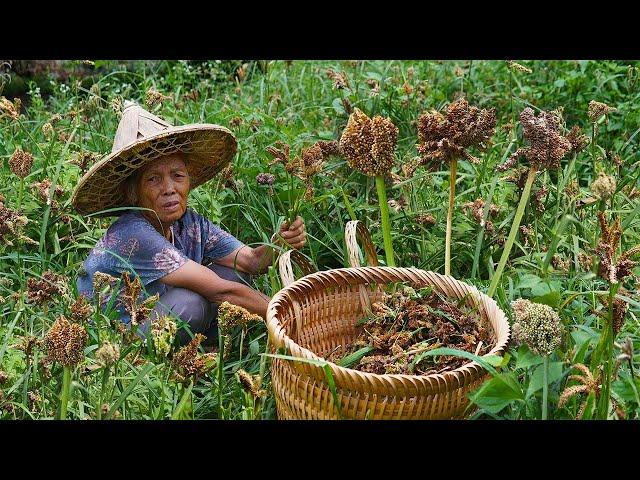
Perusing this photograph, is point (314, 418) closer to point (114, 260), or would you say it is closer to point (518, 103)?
point (114, 260)

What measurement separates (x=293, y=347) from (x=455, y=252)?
4.50 feet

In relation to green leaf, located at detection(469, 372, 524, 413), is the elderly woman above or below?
above

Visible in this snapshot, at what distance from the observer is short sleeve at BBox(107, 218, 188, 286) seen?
3.00m

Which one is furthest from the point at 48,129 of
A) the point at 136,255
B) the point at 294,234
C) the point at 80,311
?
the point at 80,311

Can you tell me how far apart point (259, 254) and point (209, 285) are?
0.34m

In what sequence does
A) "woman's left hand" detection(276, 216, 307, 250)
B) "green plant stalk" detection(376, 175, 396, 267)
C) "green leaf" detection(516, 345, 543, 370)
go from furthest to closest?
"woman's left hand" detection(276, 216, 307, 250), "green plant stalk" detection(376, 175, 396, 267), "green leaf" detection(516, 345, 543, 370)

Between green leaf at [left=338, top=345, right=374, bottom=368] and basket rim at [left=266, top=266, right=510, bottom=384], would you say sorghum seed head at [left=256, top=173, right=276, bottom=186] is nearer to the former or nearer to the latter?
basket rim at [left=266, top=266, right=510, bottom=384]

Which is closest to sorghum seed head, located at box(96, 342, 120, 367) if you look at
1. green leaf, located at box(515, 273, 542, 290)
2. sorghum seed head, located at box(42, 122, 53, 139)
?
green leaf, located at box(515, 273, 542, 290)

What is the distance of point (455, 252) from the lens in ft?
11.5

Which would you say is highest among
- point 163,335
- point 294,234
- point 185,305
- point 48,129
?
point 48,129

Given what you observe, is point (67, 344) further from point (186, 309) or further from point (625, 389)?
point (625, 389)

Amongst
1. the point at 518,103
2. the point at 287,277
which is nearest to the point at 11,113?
the point at 287,277

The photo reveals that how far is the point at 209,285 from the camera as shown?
3031 mm

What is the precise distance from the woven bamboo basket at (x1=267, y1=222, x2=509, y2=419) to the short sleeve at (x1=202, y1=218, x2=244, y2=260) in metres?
0.61
